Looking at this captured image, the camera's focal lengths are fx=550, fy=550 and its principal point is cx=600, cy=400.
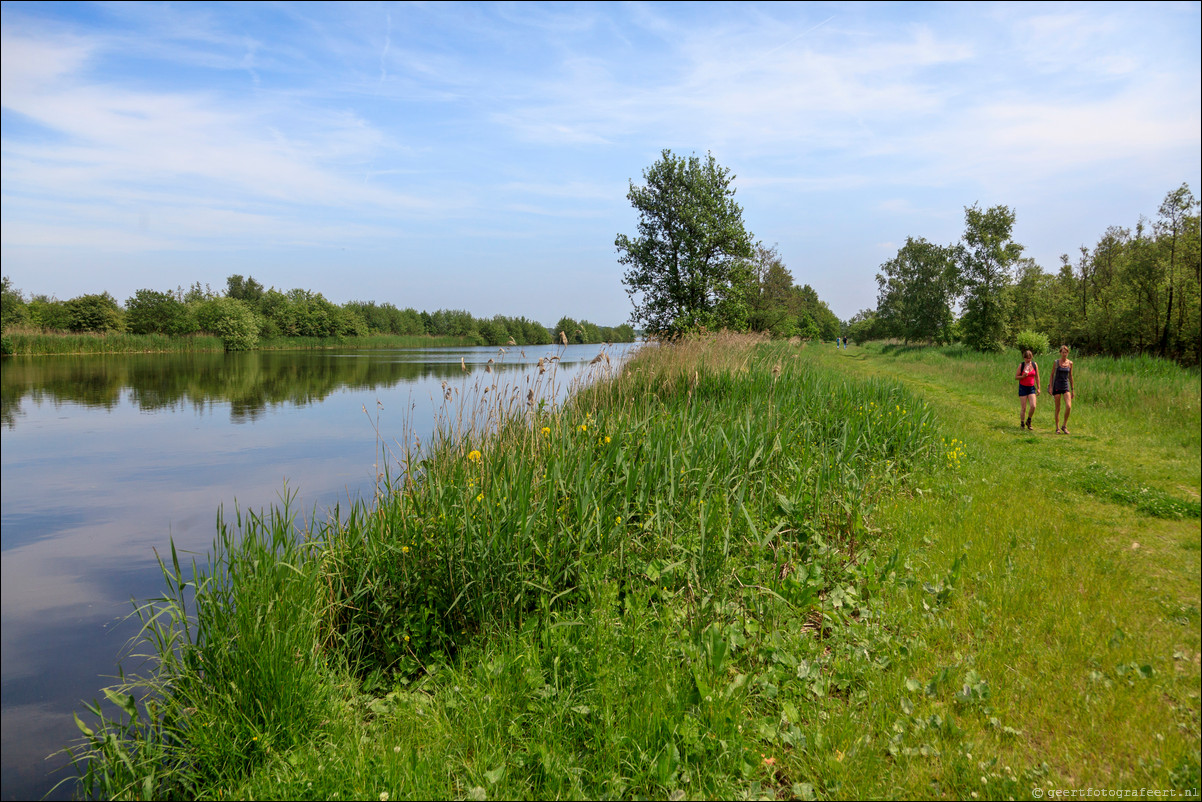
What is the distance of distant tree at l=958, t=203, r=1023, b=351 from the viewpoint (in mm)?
35000

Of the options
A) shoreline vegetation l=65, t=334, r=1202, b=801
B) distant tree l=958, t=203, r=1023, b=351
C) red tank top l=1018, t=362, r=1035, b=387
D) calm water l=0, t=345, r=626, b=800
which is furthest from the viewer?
distant tree l=958, t=203, r=1023, b=351

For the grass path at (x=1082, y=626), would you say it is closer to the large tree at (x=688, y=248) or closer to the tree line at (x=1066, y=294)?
the tree line at (x=1066, y=294)

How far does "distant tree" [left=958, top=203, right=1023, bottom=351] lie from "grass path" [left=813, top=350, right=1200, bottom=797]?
119ft

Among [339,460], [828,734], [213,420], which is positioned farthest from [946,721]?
[213,420]

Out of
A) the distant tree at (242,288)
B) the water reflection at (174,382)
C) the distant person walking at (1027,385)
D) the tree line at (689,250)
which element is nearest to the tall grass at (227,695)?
the water reflection at (174,382)

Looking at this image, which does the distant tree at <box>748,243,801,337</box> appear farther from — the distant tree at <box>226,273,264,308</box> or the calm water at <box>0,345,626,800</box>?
the distant tree at <box>226,273,264,308</box>

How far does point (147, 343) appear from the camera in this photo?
49.6m

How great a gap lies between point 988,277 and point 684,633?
41.0 m

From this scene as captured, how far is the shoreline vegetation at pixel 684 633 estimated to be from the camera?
2699 millimetres

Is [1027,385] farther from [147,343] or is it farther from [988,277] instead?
[147,343]

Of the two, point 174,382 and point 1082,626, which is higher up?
point 174,382

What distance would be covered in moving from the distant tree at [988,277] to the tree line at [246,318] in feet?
77.7

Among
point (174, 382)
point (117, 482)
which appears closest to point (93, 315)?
point (174, 382)

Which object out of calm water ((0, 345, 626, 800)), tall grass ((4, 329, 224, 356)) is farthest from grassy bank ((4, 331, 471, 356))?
calm water ((0, 345, 626, 800))
